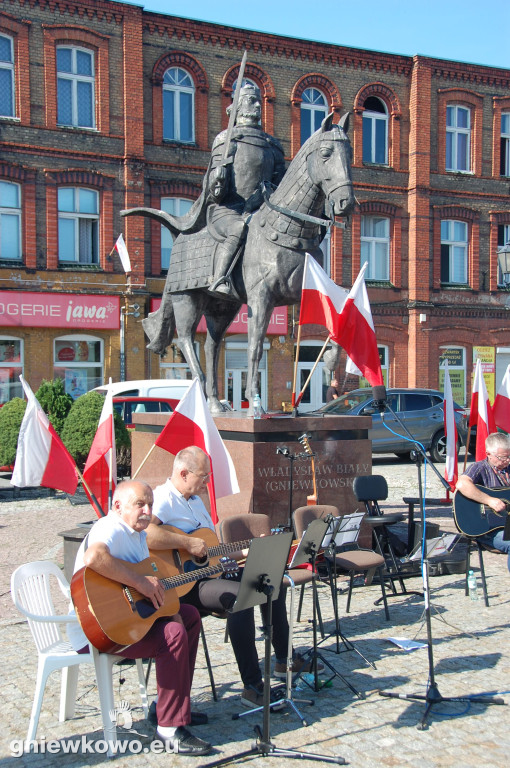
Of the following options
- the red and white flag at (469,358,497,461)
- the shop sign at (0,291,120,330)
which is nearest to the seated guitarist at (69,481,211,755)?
the red and white flag at (469,358,497,461)

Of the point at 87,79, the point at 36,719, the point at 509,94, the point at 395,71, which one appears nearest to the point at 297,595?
the point at 36,719

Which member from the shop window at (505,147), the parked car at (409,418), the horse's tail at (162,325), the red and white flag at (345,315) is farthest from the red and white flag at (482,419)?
the shop window at (505,147)

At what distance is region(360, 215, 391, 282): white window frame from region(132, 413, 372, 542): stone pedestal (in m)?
20.0

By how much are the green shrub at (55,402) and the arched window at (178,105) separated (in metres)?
12.9

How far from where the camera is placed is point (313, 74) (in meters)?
26.6

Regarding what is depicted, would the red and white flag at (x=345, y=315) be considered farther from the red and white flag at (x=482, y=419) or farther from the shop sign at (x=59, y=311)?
the shop sign at (x=59, y=311)

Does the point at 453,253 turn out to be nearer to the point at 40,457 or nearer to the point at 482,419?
the point at 482,419

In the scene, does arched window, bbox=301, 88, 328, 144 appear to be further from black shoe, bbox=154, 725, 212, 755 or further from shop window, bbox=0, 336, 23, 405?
black shoe, bbox=154, 725, 212, 755

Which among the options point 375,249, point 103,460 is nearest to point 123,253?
point 375,249

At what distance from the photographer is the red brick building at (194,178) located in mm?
23219

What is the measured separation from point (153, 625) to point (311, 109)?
2481 centimetres

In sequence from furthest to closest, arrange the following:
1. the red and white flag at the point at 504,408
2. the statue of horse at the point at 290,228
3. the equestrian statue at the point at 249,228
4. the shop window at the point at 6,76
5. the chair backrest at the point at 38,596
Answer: the shop window at the point at 6,76 → the red and white flag at the point at 504,408 → the equestrian statue at the point at 249,228 → the statue of horse at the point at 290,228 → the chair backrest at the point at 38,596

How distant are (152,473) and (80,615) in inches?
242

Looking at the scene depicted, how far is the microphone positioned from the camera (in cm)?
657
